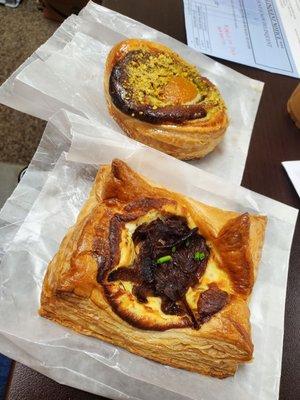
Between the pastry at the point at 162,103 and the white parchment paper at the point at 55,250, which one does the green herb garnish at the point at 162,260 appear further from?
the pastry at the point at 162,103

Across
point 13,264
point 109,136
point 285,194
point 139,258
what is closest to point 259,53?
point 285,194

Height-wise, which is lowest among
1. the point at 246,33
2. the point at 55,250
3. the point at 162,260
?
the point at 55,250

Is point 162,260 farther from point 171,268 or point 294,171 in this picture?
point 294,171

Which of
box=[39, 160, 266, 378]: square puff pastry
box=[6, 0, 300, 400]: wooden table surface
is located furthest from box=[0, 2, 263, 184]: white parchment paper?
box=[39, 160, 266, 378]: square puff pastry

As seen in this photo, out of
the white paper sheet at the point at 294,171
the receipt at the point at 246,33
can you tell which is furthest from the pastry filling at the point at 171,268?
the receipt at the point at 246,33

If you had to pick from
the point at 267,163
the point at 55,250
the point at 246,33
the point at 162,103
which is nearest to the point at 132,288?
the point at 55,250

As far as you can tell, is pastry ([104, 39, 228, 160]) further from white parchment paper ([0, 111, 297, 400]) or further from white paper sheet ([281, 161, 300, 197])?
white paper sheet ([281, 161, 300, 197])
